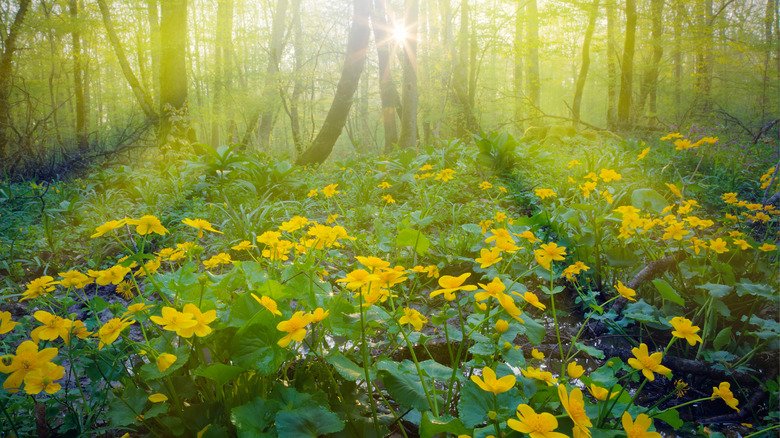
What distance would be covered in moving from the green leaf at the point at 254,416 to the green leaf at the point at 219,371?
58 millimetres

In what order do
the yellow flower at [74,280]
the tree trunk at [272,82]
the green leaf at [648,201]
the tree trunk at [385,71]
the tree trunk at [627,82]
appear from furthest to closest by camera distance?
1. the tree trunk at [272,82]
2. the tree trunk at [385,71]
3. the tree trunk at [627,82]
4. the green leaf at [648,201]
5. the yellow flower at [74,280]

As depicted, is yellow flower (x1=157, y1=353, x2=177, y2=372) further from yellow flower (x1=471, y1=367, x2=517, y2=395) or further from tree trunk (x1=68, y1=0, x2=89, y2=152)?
tree trunk (x1=68, y1=0, x2=89, y2=152)

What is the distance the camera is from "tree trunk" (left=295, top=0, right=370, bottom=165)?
4.86 metres

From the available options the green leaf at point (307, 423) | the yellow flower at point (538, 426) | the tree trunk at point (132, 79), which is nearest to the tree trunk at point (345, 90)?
the tree trunk at point (132, 79)

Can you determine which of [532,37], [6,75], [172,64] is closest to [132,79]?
[172,64]

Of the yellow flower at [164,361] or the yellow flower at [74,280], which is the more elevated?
the yellow flower at [74,280]

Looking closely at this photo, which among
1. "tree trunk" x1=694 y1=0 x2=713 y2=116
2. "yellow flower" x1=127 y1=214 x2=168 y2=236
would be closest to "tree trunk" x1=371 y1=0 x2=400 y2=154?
"tree trunk" x1=694 y1=0 x2=713 y2=116

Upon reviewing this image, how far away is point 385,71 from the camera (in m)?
6.88

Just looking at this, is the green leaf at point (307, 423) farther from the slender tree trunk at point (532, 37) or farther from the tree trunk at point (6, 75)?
the slender tree trunk at point (532, 37)

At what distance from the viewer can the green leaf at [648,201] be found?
71.1 inches

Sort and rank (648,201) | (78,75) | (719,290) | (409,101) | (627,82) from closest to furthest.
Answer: (719,290), (648,201), (627,82), (409,101), (78,75)

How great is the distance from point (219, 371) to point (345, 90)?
15.5ft

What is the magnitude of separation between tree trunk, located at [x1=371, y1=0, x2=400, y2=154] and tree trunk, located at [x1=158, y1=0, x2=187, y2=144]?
327 cm

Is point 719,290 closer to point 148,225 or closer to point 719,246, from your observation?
point 719,246
